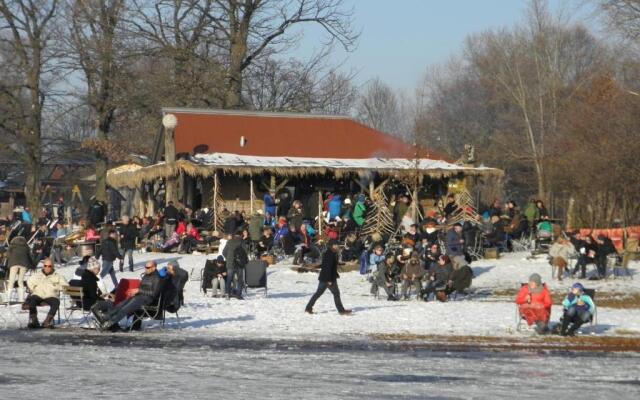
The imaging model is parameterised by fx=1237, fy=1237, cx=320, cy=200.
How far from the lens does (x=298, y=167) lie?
37688 millimetres

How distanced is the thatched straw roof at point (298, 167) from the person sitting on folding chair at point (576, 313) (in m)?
16.2

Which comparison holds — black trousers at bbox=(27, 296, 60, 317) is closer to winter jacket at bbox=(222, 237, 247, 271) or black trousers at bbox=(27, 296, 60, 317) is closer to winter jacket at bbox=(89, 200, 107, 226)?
winter jacket at bbox=(222, 237, 247, 271)

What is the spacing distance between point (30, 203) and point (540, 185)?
81.4 feet

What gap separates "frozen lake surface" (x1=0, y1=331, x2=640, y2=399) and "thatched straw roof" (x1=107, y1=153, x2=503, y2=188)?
1685 centimetres

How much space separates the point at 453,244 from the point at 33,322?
11839mm

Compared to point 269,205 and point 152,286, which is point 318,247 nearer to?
point 269,205

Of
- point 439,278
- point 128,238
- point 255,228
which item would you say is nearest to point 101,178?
point 255,228

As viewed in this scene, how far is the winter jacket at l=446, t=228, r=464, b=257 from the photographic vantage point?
29.6 m

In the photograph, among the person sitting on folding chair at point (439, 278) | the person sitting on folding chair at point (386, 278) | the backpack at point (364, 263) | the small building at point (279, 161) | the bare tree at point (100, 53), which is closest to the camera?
the person sitting on folding chair at point (439, 278)

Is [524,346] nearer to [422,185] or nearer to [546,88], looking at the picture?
[422,185]

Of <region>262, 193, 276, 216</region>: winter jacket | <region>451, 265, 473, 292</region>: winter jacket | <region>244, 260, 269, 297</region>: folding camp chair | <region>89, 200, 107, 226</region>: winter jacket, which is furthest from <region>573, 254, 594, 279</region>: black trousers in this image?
<region>89, 200, 107, 226</region>: winter jacket

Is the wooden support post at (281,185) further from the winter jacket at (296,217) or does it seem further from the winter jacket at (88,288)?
the winter jacket at (88,288)

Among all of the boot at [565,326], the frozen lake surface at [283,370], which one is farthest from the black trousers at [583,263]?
the frozen lake surface at [283,370]

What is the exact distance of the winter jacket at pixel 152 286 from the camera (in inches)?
821
